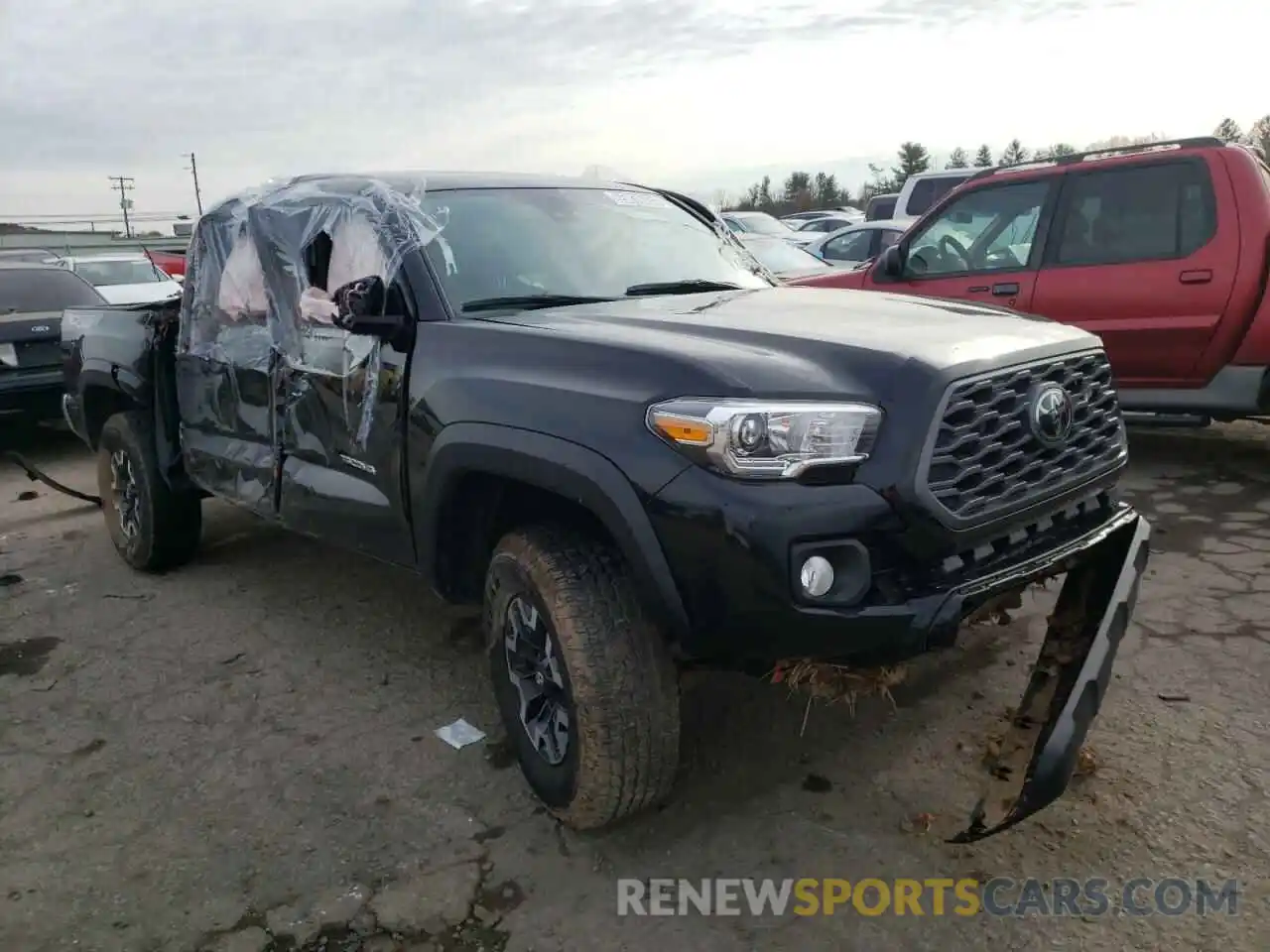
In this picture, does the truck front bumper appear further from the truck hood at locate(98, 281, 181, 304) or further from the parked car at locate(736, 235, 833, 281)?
the truck hood at locate(98, 281, 181, 304)

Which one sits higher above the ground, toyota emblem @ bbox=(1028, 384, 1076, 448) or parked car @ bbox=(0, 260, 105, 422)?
toyota emblem @ bbox=(1028, 384, 1076, 448)

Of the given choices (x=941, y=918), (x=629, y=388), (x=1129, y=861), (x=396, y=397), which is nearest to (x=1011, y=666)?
(x=1129, y=861)

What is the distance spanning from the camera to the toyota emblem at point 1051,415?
103 inches

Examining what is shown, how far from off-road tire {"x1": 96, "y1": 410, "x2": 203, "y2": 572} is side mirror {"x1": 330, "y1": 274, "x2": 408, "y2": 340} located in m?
2.24

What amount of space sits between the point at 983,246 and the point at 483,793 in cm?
495

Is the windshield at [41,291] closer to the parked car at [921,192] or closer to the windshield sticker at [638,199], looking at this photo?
the windshield sticker at [638,199]

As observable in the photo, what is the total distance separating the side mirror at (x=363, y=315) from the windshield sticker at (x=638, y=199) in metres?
1.19

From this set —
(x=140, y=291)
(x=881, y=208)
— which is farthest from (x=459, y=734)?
(x=881, y=208)

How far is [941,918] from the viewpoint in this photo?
2.45 metres

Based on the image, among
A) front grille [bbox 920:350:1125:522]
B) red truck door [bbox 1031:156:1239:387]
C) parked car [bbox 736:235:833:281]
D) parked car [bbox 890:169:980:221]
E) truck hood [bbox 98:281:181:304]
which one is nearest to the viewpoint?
front grille [bbox 920:350:1125:522]

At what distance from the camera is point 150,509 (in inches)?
193

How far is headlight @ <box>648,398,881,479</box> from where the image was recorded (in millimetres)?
2312

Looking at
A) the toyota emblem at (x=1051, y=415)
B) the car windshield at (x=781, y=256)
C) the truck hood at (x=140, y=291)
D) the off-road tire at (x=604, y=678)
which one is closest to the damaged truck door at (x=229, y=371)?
the off-road tire at (x=604, y=678)

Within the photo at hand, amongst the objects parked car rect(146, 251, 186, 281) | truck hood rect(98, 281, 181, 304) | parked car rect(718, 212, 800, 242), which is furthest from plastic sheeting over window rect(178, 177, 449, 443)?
parked car rect(718, 212, 800, 242)
